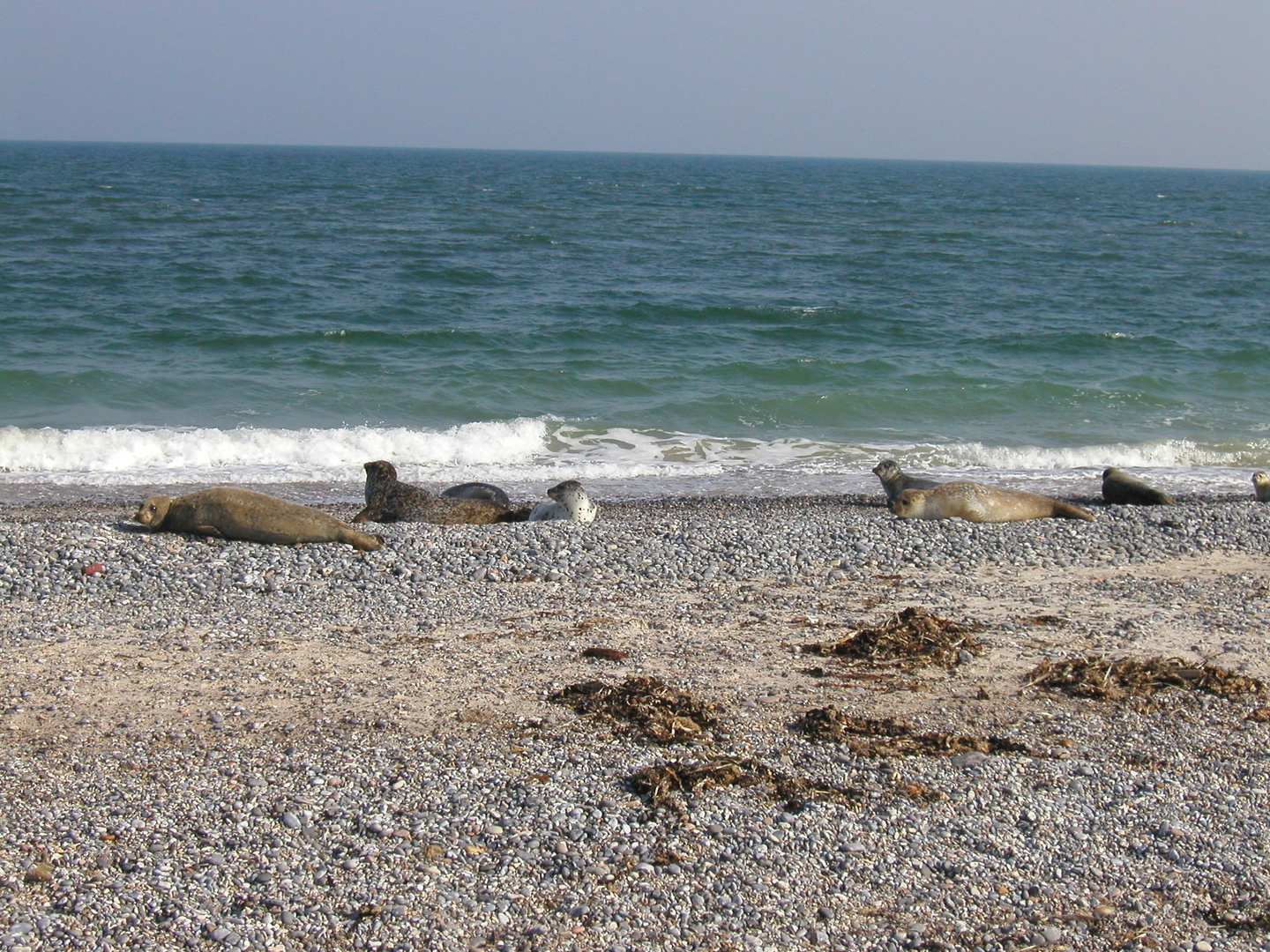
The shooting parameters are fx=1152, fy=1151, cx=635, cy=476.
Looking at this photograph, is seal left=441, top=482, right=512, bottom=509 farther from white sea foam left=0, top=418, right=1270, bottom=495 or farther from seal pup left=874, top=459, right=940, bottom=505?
seal pup left=874, top=459, right=940, bottom=505

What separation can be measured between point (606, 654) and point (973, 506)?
5030mm

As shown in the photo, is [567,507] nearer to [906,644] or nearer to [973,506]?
[973,506]

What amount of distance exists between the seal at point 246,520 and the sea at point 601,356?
10.8 feet

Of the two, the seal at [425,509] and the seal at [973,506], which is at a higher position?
the seal at [973,506]

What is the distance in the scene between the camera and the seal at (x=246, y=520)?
8.73m

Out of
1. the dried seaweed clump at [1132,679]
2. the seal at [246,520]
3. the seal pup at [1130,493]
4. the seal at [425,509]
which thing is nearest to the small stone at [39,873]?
the seal at [246,520]

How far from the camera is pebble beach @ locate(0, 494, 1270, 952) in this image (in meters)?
4.07

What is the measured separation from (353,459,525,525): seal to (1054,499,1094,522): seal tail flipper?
4944mm

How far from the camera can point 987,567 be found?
8750mm

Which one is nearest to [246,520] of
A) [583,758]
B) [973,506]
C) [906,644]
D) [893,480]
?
[583,758]

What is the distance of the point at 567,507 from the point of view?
1022cm

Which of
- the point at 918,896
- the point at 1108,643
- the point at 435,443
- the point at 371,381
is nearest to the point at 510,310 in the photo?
the point at 371,381

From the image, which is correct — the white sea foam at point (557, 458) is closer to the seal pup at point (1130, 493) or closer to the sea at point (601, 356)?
the sea at point (601, 356)

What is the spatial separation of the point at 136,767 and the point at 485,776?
5.01 feet
